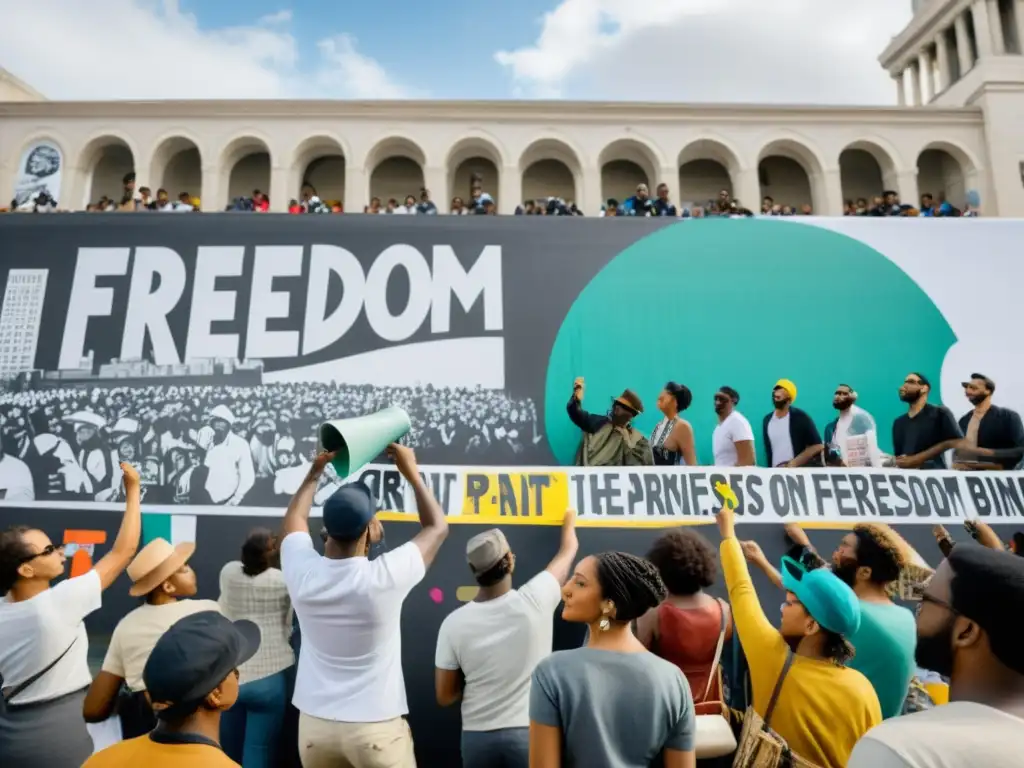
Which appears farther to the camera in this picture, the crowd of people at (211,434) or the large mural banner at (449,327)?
the large mural banner at (449,327)

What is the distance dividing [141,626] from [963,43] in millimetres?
38973

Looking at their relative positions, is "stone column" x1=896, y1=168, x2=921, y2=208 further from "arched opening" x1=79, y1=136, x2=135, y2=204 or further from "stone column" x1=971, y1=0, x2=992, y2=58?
"arched opening" x1=79, y1=136, x2=135, y2=204

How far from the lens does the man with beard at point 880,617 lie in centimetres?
287

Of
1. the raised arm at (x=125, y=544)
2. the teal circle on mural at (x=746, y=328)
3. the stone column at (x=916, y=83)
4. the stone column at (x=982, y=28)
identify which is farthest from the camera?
the stone column at (x=916, y=83)

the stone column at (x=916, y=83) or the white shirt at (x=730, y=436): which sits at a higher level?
the stone column at (x=916, y=83)

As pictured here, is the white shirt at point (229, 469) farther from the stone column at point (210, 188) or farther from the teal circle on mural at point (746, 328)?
the stone column at point (210, 188)

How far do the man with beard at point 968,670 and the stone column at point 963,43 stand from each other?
3638 centimetres

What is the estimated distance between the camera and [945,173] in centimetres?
2634

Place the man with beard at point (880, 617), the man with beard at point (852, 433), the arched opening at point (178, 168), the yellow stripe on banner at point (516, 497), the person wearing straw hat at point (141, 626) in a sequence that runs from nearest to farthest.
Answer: the man with beard at point (880, 617)
the person wearing straw hat at point (141, 626)
the yellow stripe on banner at point (516, 497)
the man with beard at point (852, 433)
the arched opening at point (178, 168)

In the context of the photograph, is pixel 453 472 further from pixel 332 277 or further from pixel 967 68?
pixel 967 68

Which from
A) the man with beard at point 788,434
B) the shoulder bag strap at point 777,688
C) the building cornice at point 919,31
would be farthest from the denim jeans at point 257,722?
the building cornice at point 919,31

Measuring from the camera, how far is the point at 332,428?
9.74 ft

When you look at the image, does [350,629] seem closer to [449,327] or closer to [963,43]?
[449,327]

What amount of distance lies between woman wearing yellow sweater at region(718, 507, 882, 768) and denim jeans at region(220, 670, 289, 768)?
2495mm
